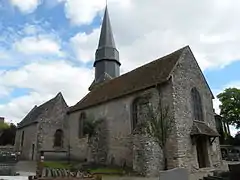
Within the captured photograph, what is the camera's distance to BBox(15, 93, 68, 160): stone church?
28.1m

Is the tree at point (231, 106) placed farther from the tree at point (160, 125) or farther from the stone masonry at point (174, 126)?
the tree at point (160, 125)

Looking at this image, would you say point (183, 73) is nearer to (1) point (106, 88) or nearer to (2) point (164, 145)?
(2) point (164, 145)

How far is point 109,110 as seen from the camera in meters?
23.9

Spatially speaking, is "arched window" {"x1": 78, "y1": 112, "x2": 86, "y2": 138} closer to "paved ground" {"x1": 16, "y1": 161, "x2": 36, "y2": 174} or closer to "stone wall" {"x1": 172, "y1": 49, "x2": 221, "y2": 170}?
"paved ground" {"x1": 16, "y1": 161, "x2": 36, "y2": 174}

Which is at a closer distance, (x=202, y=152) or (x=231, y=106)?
(x=202, y=152)

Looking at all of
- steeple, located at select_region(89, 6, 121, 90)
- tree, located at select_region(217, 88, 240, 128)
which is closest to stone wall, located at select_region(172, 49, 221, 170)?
steeple, located at select_region(89, 6, 121, 90)

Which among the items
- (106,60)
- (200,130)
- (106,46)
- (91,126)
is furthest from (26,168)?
(106,46)

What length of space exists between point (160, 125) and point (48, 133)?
→ 15.9 meters

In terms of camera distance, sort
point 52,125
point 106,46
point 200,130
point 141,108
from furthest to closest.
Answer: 1. point 106,46
2. point 52,125
3. point 200,130
4. point 141,108

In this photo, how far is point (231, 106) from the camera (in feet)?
140

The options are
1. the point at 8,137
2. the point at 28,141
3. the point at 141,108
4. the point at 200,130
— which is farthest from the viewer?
the point at 8,137

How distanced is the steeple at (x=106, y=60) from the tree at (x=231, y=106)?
782 inches

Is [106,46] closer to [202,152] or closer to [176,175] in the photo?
[202,152]

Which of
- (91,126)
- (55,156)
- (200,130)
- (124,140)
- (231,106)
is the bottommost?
(55,156)
